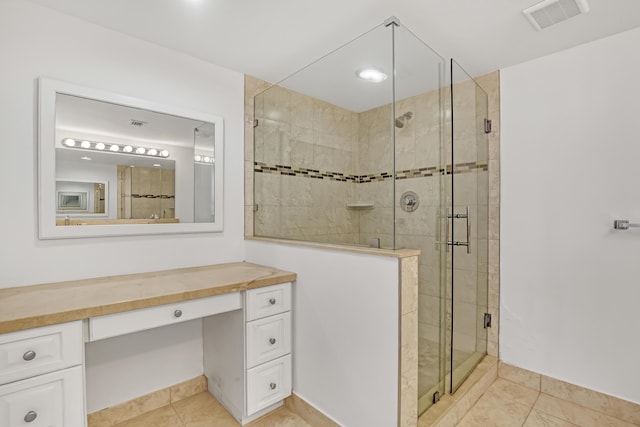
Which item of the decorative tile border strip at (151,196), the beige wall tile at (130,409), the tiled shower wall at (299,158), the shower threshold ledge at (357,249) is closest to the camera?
the shower threshold ledge at (357,249)

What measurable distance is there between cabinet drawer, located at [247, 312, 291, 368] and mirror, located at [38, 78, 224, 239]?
0.80 metres

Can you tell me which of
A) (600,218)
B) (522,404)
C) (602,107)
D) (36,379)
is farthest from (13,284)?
(602,107)

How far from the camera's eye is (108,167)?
1809 millimetres

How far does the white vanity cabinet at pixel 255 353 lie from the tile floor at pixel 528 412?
1.05 m

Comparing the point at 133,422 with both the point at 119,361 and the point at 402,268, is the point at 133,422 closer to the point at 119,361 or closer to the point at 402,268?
the point at 119,361

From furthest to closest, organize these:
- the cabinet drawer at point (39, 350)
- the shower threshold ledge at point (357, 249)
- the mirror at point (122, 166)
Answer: the mirror at point (122, 166) < the shower threshold ledge at point (357, 249) < the cabinet drawer at point (39, 350)

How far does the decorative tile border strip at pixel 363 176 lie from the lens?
192 cm

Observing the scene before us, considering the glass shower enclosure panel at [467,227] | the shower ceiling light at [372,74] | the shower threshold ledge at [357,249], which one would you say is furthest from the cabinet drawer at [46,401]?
the shower ceiling light at [372,74]

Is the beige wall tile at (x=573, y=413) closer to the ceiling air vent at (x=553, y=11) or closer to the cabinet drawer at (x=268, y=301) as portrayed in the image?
the cabinet drawer at (x=268, y=301)

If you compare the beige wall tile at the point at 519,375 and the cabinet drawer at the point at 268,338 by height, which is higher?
the cabinet drawer at the point at 268,338

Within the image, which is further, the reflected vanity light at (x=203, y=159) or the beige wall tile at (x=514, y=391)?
the reflected vanity light at (x=203, y=159)

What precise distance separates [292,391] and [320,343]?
417 millimetres

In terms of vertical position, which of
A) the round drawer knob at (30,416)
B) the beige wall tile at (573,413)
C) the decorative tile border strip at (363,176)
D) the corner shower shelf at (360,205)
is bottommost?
the beige wall tile at (573,413)

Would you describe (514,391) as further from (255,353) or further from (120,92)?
(120,92)
